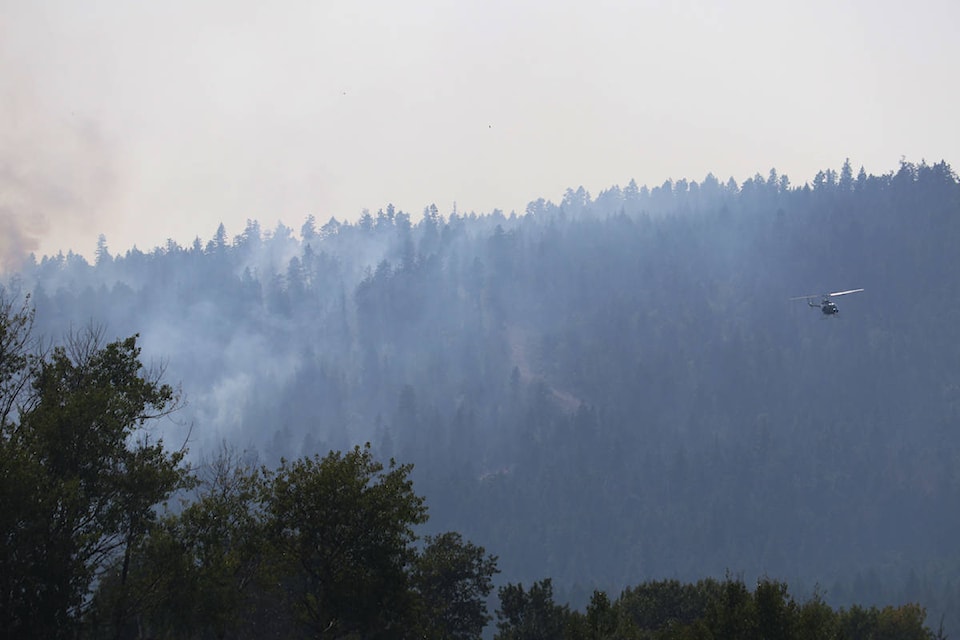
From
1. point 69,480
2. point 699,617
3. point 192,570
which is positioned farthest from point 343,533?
point 699,617

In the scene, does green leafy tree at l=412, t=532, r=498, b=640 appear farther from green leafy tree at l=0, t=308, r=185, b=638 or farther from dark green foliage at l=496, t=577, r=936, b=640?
green leafy tree at l=0, t=308, r=185, b=638

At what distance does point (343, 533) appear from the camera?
128 feet

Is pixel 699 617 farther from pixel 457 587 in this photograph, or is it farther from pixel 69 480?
pixel 69 480

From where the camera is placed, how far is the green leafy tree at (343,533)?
38.8 meters

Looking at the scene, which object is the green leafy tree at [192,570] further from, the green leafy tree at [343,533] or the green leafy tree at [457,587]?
the green leafy tree at [457,587]

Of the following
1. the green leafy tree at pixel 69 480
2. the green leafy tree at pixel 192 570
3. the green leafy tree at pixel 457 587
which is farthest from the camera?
the green leafy tree at pixel 457 587

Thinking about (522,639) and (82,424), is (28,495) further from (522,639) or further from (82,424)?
(522,639)

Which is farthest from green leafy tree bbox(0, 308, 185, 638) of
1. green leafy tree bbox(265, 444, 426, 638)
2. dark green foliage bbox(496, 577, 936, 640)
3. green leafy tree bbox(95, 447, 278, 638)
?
dark green foliage bbox(496, 577, 936, 640)

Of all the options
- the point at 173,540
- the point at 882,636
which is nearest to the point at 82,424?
the point at 173,540

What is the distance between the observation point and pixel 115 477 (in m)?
36.3

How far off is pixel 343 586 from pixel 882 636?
2482 inches

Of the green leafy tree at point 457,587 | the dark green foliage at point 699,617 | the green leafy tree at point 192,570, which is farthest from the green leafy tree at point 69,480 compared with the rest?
the green leafy tree at point 457,587

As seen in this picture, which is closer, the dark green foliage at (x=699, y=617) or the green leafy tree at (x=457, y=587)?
the dark green foliage at (x=699, y=617)

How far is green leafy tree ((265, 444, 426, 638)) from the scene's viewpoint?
38750 mm
